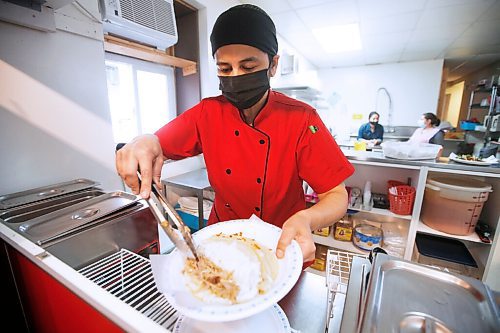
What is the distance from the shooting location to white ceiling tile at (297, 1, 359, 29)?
2.92 metres

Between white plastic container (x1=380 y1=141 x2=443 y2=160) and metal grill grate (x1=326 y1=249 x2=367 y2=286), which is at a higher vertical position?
white plastic container (x1=380 y1=141 x2=443 y2=160)

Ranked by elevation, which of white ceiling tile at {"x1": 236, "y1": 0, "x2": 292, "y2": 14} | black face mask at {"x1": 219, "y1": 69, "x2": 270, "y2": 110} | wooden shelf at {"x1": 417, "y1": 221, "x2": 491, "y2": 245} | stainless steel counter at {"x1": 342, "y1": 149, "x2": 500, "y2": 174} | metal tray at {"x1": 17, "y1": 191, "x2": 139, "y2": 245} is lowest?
wooden shelf at {"x1": 417, "y1": 221, "x2": 491, "y2": 245}

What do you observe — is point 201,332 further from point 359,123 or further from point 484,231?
point 359,123

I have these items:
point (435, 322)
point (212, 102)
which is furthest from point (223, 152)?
point (435, 322)

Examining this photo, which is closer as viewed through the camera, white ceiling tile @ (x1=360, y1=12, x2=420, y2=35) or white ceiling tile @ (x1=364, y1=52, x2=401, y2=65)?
white ceiling tile @ (x1=360, y1=12, x2=420, y2=35)

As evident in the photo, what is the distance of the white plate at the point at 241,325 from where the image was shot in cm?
51

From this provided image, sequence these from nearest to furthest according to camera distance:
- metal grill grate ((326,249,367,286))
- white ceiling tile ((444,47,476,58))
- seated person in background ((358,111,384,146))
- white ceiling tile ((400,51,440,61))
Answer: metal grill grate ((326,249,367,286)), white ceiling tile ((444,47,476,58)), seated person in background ((358,111,384,146)), white ceiling tile ((400,51,440,61))

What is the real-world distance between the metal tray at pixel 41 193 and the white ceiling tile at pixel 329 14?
124 inches

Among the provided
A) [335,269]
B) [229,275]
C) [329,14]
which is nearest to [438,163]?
[335,269]

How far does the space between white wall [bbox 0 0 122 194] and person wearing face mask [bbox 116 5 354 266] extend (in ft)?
2.47

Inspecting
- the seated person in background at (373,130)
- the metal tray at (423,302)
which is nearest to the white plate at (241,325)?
the metal tray at (423,302)

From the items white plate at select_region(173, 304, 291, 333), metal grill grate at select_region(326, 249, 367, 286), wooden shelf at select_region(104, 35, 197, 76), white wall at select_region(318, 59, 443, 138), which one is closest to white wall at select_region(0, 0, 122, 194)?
wooden shelf at select_region(104, 35, 197, 76)

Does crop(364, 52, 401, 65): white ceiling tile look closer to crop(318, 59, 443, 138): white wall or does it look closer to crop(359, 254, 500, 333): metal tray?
crop(318, 59, 443, 138): white wall

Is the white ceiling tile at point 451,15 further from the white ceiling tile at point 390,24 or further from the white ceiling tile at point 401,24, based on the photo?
the white ceiling tile at point 390,24
